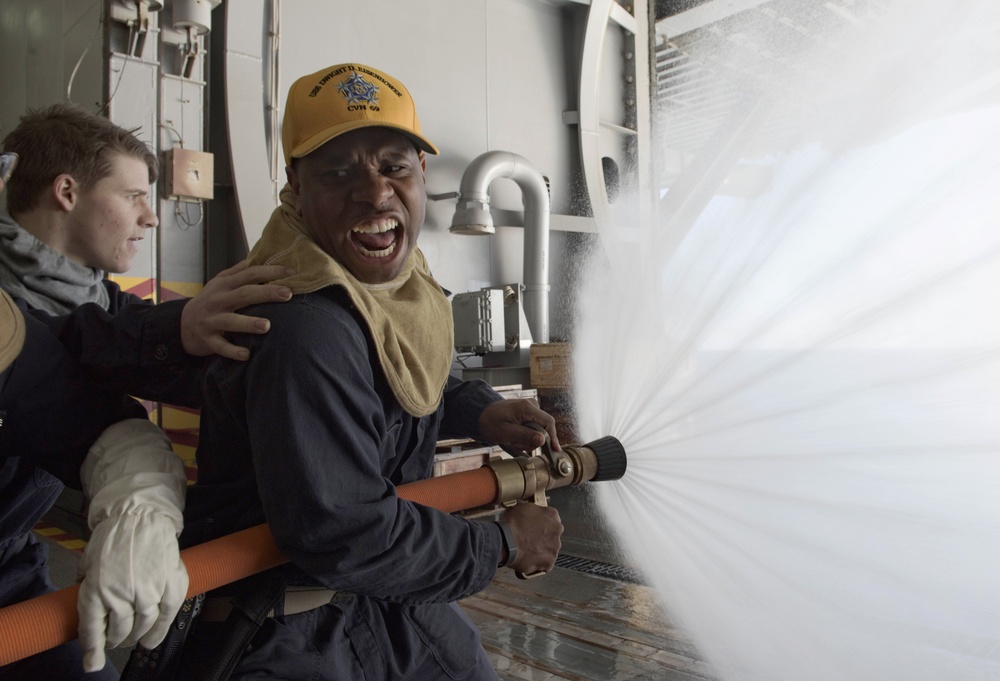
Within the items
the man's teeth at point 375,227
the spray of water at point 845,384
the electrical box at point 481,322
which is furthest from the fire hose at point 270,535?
the electrical box at point 481,322

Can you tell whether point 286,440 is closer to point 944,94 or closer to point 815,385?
point 815,385

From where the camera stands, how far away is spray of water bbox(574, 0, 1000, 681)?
7.43 feet

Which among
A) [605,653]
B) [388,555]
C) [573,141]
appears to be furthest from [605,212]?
[388,555]

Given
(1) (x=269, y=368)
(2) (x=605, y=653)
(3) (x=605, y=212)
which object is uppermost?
(3) (x=605, y=212)

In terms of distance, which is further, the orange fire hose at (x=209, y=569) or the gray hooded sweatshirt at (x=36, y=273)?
the gray hooded sweatshirt at (x=36, y=273)

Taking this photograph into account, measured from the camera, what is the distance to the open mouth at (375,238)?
157 cm

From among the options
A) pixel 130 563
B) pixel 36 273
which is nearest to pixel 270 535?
pixel 130 563

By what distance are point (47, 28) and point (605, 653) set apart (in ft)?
22.1

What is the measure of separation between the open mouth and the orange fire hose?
52 cm

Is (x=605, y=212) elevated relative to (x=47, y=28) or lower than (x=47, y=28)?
lower

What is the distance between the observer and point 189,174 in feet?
16.5

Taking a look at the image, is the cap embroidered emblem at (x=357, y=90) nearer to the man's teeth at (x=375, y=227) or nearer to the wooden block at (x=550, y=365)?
the man's teeth at (x=375, y=227)

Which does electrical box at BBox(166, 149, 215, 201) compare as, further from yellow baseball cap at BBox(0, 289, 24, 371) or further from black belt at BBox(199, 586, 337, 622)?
black belt at BBox(199, 586, 337, 622)

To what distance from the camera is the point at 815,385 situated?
8.25 ft
